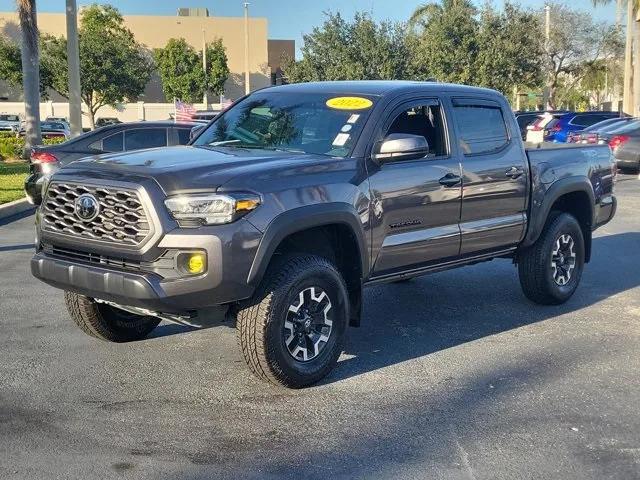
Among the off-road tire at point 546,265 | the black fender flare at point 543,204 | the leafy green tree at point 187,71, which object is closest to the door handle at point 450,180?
the black fender flare at point 543,204

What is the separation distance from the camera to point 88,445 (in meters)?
4.12

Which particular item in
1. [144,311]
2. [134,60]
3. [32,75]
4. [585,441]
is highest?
[134,60]

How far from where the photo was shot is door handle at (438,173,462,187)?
231 inches

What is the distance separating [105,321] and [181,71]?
2327 inches

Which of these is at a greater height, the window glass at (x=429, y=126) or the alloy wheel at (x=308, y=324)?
the window glass at (x=429, y=126)

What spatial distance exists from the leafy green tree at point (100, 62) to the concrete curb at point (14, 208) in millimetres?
41374

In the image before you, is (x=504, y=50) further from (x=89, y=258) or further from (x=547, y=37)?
(x=89, y=258)

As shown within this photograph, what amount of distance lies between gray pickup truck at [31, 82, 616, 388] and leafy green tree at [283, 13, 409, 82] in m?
28.6

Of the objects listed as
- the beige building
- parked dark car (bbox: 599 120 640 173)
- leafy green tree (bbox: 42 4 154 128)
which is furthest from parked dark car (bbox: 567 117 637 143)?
the beige building

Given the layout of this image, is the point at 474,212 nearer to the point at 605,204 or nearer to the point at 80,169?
the point at 605,204

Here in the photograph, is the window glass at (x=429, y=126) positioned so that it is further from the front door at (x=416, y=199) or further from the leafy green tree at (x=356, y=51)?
the leafy green tree at (x=356, y=51)

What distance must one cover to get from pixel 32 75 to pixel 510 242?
56.1ft

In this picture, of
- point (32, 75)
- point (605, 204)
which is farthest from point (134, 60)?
point (605, 204)

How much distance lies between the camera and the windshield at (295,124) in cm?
551
